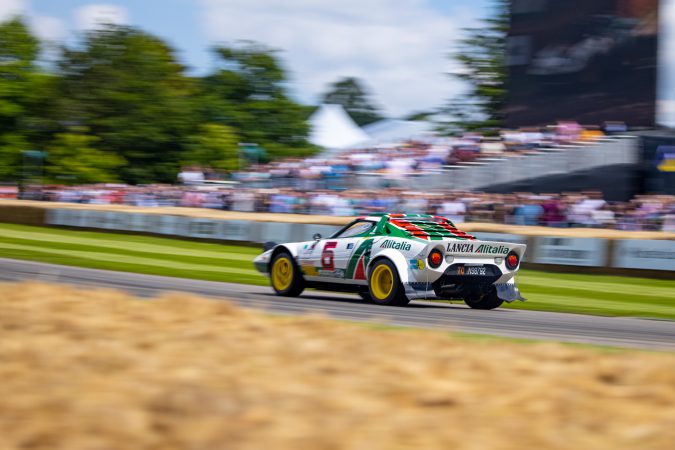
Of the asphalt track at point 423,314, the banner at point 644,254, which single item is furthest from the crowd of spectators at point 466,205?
the asphalt track at point 423,314

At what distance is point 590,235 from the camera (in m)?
18.8

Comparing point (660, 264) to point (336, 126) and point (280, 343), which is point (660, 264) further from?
point (336, 126)

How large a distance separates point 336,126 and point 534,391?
53.5 metres

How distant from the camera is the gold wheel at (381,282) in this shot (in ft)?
39.9

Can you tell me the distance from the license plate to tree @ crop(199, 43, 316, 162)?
190ft

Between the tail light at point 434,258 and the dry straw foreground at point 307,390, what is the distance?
5388 mm

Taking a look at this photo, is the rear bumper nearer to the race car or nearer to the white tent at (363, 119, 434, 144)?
the race car

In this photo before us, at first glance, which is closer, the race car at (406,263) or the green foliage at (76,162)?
the race car at (406,263)

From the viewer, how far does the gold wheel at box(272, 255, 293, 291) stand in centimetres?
1366

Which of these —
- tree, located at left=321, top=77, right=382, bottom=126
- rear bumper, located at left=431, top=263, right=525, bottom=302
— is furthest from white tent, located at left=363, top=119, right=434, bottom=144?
tree, located at left=321, top=77, right=382, bottom=126

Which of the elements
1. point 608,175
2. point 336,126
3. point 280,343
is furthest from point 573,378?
point 336,126

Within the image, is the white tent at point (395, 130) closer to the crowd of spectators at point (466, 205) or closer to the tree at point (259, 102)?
the tree at point (259, 102)

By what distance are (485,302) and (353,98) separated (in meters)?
146

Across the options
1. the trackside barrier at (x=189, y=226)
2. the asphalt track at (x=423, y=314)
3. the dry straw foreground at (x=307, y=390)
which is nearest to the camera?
the dry straw foreground at (x=307, y=390)
